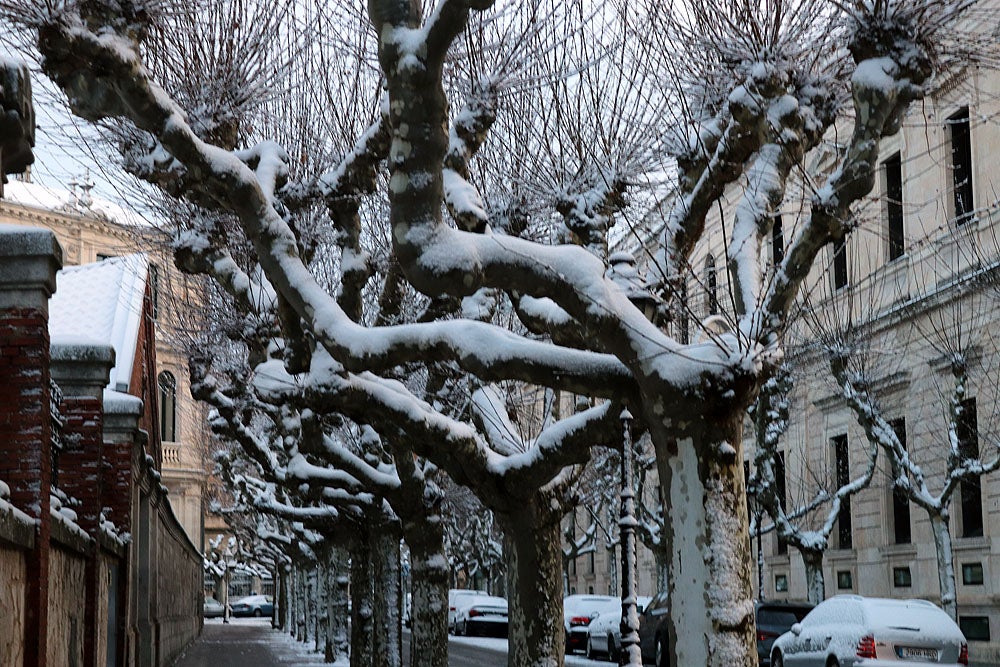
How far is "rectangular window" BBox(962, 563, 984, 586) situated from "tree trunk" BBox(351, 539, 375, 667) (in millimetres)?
11967

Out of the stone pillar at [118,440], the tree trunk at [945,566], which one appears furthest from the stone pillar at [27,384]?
the tree trunk at [945,566]

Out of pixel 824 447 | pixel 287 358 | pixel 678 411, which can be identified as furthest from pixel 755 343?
pixel 824 447

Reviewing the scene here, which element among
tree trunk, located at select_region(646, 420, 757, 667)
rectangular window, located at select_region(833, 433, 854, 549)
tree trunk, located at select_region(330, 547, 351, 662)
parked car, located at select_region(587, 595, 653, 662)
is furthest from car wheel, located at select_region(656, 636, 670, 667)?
tree trunk, located at select_region(646, 420, 757, 667)

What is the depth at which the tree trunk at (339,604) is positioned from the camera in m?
28.6

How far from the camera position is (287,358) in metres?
12.1

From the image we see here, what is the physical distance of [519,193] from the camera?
45.7ft

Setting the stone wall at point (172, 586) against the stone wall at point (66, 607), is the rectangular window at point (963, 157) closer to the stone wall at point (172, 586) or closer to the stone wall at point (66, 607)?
the stone wall at point (172, 586)

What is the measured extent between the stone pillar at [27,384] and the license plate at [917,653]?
36.3 feet

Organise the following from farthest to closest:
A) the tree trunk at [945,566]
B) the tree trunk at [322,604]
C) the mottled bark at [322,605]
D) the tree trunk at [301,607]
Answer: the tree trunk at [301,607]
the mottled bark at [322,605]
the tree trunk at [322,604]
the tree trunk at [945,566]

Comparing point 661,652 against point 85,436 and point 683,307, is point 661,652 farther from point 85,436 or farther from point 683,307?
point 683,307

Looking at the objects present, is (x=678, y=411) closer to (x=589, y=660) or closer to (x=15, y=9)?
(x=15, y=9)

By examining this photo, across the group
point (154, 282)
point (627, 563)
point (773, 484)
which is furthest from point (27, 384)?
point (773, 484)

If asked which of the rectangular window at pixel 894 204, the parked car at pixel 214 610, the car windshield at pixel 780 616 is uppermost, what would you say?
the rectangular window at pixel 894 204

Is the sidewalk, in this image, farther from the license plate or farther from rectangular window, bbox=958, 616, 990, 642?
the license plate
